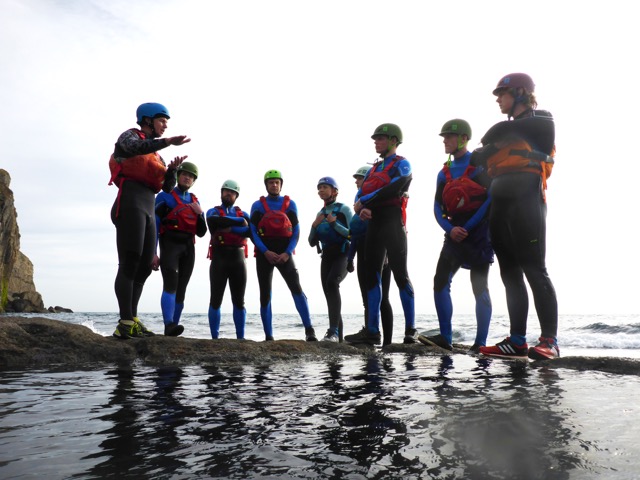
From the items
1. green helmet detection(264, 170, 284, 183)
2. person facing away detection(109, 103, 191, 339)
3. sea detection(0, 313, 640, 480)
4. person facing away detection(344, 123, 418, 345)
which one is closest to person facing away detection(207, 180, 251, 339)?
green helmet detection(264, 170, 284, 183)

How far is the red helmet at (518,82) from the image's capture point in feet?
14.4

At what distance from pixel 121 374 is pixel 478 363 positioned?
3.09 meters

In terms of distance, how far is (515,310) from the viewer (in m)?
4.34

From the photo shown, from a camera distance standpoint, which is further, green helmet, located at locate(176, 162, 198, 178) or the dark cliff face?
the dark cliff face

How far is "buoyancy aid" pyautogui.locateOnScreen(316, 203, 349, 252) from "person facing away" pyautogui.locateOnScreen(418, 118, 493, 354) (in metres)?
2.02

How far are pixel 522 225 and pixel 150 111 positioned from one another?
423cm

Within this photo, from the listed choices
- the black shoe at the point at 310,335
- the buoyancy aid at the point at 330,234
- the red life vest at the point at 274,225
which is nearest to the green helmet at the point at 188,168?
the red life vest at the point at 274,225

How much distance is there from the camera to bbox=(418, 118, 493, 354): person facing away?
17.3 ft

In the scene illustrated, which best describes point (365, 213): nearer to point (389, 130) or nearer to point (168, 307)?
point (389, 130)

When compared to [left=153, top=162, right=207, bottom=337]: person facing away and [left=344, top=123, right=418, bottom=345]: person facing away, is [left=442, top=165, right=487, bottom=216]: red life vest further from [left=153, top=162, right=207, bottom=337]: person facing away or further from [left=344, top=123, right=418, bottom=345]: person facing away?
[left=153, top=162, right=207, bottom=337]: person facing away

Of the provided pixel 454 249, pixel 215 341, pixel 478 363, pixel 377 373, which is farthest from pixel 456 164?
pixel 215 341

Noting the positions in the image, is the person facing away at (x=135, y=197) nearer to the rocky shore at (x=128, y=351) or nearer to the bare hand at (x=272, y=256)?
the rocky shore at (x=128, y=351)

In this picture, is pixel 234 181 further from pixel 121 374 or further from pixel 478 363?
pixel 478 363

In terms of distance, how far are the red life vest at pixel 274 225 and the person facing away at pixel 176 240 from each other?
91 cm
